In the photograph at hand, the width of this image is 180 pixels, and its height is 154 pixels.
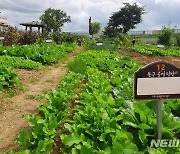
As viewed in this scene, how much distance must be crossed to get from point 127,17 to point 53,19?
11993mm

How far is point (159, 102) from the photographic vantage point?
11.8 feet

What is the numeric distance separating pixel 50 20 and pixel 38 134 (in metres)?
43.4

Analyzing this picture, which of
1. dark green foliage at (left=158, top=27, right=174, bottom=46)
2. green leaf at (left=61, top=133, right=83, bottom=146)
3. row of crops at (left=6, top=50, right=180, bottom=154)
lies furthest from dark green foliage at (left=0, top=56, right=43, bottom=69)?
dark green foliage at (left=158, top=27, right=174, bottom=46)

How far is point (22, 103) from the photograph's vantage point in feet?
21.3

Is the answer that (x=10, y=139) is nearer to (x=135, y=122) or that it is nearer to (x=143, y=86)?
(x=135, y=122)

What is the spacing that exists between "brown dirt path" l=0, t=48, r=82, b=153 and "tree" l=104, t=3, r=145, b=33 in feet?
139

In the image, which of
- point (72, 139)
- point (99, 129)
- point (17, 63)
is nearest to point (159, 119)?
point (99, 129)

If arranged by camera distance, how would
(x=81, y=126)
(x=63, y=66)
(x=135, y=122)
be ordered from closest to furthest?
(x=81, y=126)
(x=135, y=122)
(x=63, y=66)

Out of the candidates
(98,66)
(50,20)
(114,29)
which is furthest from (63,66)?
(114,29)

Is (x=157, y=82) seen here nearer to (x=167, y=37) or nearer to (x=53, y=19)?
(x=167, y=37)

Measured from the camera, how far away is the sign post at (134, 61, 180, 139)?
3.50 m

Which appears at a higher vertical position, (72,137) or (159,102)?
(159,102)

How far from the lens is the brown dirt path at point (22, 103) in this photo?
477 cm

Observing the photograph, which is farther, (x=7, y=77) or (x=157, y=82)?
(x=7, y=77)
